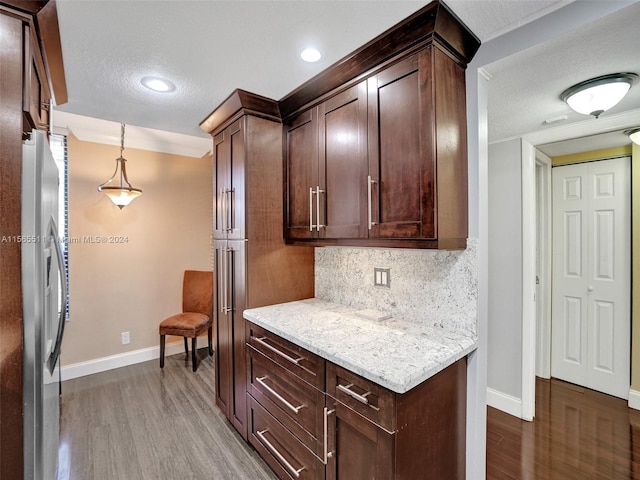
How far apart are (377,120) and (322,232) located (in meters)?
0.73

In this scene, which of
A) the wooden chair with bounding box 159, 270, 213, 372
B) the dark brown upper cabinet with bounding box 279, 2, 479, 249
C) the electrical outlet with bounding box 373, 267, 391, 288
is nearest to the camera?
the dark brown upper cabinet with bounding box 279, 2, 479, 249

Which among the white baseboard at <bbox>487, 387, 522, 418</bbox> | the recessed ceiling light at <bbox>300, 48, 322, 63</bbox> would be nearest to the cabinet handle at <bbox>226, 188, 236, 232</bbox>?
the recessed ceiling light at <bbox>300, 48, 322, 63</bbox>

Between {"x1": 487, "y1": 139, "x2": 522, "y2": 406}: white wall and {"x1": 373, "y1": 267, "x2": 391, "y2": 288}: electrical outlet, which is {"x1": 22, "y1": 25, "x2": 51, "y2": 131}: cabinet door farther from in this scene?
{"x1": 487, "y1": 139, "x2": 522, "y2": 406}: white wall

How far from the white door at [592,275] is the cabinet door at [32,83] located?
165 inches

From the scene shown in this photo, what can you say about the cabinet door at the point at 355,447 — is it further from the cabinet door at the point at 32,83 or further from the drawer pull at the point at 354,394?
the cabinet door at the point at 32,83

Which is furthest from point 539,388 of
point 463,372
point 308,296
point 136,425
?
point 136,425

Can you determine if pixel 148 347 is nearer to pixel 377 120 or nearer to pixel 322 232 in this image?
pixel 322 232

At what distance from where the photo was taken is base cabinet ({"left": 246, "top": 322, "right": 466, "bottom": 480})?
1.20 m

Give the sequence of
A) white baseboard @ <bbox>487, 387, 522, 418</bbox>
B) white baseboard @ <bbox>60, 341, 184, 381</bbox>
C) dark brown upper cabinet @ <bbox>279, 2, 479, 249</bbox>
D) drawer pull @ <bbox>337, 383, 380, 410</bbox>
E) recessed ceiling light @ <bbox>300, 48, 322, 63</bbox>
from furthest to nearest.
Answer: white baseboard @ <bbox>60, 341, 184, 381</bbox> < white baseboard @ <bbox>487, 387, 522, 418</bbox> < recessed ceiling light @ <bbox>300, 48, 322, 63</bbox> < dark brown upper cabinet @ <bbox>279, 2, 479, 249</bbox> < drawer pull @ <bbox>337, 383, 380, 410</bbox>

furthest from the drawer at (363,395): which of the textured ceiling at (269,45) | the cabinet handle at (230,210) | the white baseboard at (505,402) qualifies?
the white baseboard at (505,402)

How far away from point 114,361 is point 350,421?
10.8 ft

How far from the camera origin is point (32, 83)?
1302mm

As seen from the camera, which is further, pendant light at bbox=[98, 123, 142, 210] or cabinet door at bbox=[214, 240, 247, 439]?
pendant light at bbox=[98, 123, 142, 210]

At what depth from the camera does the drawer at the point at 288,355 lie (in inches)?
59.5
